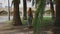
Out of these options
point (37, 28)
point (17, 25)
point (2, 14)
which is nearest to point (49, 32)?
point (17, 25)

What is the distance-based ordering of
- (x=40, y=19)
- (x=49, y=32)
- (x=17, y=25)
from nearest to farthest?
(x=40, y=19)
(x=49, y=32)
(x=17, y=25)

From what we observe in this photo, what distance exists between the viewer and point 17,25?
1731cm

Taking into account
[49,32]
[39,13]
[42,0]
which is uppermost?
[42,0]

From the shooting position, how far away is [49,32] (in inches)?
475

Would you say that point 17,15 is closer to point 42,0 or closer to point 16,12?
point 16,12

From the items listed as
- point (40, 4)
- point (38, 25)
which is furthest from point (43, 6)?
point (38, 25)

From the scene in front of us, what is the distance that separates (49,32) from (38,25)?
25.9 feet

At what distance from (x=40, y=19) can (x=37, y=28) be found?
22cm

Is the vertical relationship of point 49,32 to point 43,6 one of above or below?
below

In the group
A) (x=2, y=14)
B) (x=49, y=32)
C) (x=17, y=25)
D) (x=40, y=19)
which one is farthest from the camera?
(x=2, y=14)

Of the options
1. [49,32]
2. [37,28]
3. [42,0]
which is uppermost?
[42,0]

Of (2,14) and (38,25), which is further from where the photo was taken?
(2,14)

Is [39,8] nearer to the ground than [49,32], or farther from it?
farther from it

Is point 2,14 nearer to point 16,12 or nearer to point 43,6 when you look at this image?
point 16,12
